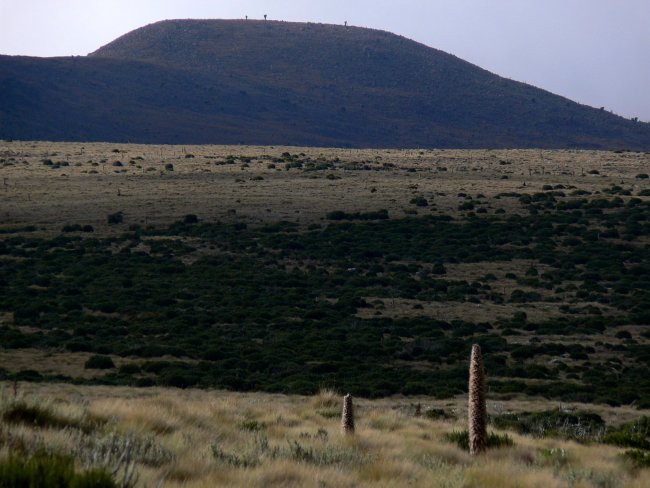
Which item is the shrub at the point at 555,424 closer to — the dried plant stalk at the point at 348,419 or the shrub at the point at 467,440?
the shrub at the point at 467,440

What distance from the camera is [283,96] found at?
6058 inches

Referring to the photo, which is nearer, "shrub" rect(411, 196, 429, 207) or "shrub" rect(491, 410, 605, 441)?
"shrub" rect(491, 410, 605, 441)

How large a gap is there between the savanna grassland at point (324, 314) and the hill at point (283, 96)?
195 ft

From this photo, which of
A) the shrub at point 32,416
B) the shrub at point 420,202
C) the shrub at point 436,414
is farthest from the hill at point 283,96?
the shrub at point 32,416

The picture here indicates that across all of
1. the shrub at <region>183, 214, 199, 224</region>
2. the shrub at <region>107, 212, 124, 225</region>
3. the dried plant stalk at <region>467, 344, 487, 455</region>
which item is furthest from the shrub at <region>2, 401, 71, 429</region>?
the shrub at <region>107, 212, 124, 225</region>

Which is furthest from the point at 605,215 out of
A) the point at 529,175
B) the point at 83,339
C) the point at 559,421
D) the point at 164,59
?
the point at 164,59

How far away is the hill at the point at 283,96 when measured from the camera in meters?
132

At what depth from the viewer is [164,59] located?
169500 millimetres

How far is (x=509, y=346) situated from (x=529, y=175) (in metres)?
43.1

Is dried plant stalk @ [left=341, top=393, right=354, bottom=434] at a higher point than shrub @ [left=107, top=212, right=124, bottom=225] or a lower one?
higher

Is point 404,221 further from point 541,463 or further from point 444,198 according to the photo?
point 541,463

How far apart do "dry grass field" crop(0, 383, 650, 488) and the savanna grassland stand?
5cm

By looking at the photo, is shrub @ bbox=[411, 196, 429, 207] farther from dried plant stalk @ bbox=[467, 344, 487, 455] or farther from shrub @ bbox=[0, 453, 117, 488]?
shrub @ bbox=[0, 453, 117, 488]

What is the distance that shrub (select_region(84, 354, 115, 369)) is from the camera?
82.6ft
